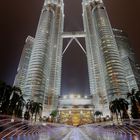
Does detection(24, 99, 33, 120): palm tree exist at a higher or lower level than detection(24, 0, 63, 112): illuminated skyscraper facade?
lower

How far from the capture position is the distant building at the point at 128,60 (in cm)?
13993

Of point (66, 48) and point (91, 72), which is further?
point (66, 48)

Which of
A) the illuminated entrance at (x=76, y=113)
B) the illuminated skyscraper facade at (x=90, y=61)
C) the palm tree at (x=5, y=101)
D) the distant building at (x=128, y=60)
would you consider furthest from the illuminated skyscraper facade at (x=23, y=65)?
the distant building at (x=128, y=60)

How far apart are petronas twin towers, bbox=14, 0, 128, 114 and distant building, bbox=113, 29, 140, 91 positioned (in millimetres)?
30155

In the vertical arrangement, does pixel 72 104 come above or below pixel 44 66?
below

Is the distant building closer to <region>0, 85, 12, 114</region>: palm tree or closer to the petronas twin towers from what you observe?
the petronas twin towers

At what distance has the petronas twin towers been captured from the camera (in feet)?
351

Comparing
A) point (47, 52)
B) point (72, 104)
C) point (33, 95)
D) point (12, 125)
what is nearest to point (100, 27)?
point (47, 52)

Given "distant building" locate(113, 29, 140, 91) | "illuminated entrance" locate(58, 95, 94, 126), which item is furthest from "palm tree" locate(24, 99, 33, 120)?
"distant building" locate(113, 29, 140, 91)

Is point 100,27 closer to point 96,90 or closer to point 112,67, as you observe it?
point 112,67

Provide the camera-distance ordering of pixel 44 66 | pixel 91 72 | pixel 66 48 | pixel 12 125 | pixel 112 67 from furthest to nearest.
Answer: pixel 66 48, pixel 91 72, pixel 44 66, pixel 112 67, pixel 12 125

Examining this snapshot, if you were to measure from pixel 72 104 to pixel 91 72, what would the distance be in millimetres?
29518

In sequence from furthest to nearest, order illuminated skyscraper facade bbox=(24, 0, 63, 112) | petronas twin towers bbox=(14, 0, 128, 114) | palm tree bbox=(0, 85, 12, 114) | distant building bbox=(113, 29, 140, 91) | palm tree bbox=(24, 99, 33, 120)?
distant building bbox=(113, 29, 140, 91), illuminated skyscraper facade bbox=(24, 0, 63, 112), petronas twin towers bbox=(14, 0, 128, 114), palm tree bbox=(24, 99, 33, 120), palm tree bbox=(0, 85, 12, 114)

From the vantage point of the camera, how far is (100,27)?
131000 mm
